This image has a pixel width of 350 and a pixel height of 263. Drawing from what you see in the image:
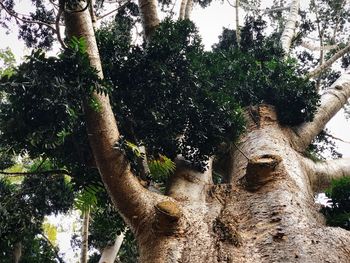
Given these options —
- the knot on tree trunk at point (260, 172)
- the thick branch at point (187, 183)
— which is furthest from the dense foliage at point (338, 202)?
Answer: the thick branch at point (187, 183)

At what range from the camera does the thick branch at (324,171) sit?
547 cm

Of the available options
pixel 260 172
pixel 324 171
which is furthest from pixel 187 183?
pixel 324 171

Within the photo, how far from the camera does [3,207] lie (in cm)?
529

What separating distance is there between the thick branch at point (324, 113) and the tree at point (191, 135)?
22mm

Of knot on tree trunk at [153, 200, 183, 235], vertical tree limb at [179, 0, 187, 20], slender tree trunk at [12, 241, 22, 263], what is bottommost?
knot on tree trunk at [153, 200, 183, 235]

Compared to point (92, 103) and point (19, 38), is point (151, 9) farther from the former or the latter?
point (19, 38)

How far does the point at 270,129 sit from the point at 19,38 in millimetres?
5684

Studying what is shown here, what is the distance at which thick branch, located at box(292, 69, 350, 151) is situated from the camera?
6.02 meters

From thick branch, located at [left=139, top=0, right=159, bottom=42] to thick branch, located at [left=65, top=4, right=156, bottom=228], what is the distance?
2140 millimetres

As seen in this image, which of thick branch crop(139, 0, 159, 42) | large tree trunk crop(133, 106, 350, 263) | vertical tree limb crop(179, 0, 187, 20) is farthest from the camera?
vertical tree limb crop(179, 0, 187, 20)

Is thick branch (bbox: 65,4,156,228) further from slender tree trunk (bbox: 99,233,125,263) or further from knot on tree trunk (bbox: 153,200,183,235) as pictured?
slender tree trunk (bbox: 99,233,125,263)

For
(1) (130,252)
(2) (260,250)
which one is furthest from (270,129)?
(1) (130,252)

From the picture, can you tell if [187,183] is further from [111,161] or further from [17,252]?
[17,252]

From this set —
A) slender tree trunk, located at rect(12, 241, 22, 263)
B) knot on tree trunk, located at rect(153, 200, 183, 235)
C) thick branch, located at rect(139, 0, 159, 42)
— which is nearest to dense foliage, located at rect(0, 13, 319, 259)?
thick branch, located at rect(139, 0, 159, 42)
